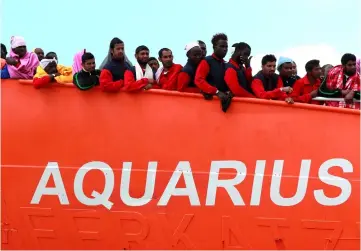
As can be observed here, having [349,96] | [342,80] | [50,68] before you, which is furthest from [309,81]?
[50,68]

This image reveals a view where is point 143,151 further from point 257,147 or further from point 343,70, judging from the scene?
point 343,70

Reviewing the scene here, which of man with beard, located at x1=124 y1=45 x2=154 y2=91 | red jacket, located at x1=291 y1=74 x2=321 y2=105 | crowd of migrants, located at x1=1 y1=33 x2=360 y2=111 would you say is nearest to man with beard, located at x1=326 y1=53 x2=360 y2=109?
crowd of migrants, located at x1=1 y1=33 x2=360 y2=111

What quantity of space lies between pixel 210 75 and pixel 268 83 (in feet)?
1.93

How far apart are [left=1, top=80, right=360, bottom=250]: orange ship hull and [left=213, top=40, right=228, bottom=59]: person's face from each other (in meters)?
0.58

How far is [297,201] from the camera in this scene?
4859 millimetres

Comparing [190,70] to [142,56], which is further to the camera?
[142,56]

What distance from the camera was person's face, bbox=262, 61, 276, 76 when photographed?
530 centimetres

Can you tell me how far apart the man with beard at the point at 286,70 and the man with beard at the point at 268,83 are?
0.17 metres

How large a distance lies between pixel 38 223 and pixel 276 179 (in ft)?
7.74

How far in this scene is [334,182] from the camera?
4.81m

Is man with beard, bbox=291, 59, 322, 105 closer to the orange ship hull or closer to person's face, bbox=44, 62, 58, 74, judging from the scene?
the orange ship hull

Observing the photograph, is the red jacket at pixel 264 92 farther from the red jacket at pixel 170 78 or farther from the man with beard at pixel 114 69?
the man with beard at pixel 114 69

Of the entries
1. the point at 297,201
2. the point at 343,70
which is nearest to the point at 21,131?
the point at 297,201

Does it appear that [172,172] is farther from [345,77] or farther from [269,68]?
[345,77]
